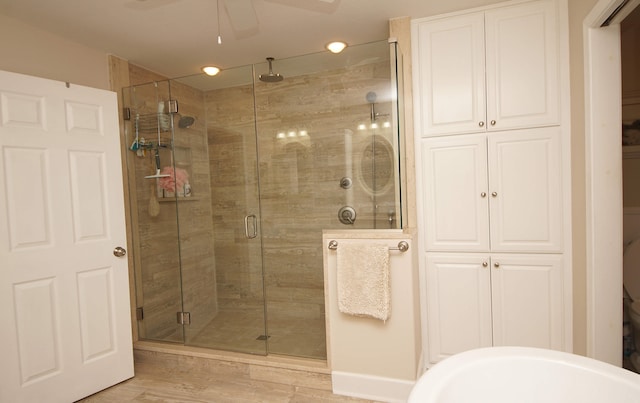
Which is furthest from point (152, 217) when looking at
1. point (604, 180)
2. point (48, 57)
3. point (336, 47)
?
point (604, 180)

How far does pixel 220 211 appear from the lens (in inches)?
112

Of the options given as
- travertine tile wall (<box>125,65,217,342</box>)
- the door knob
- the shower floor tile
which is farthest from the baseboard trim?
the door knob

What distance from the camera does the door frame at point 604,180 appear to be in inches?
61.2

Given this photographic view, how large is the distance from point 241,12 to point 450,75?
1392mm

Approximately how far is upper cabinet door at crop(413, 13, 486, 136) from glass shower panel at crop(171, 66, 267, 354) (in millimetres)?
1356

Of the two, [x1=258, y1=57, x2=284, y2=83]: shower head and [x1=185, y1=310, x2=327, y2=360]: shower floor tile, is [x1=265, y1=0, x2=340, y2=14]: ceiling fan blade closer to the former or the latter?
[x1=258, y1=57, x2=284, y2=83]: shower head

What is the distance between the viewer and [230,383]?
222 cm

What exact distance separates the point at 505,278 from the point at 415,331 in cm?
72

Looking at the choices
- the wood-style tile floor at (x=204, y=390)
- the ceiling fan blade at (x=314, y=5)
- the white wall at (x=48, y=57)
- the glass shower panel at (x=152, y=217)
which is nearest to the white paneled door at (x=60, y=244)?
the wood-style tile floor at (x=204, y=390)

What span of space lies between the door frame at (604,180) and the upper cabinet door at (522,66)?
1.08ft

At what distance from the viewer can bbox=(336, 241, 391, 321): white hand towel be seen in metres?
1.89

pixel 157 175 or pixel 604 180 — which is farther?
pixel 157 175

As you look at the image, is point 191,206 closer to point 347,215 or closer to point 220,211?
point 220,211

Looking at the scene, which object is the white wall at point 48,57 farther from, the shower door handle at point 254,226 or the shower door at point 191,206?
the shower door handle at point 254,226
